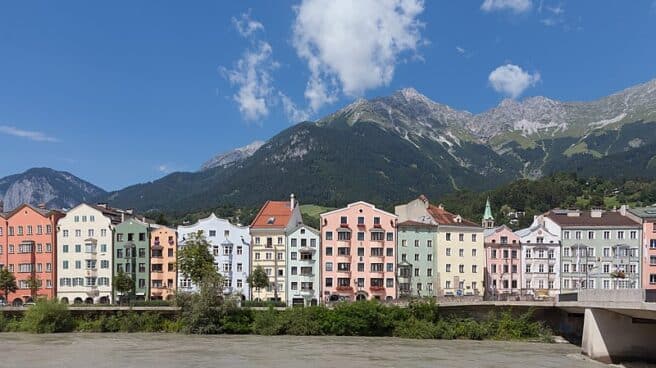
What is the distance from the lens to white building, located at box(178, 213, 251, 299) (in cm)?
9656

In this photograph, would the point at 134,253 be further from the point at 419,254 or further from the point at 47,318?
the point at 419,254

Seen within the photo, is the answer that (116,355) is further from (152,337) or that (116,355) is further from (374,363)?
(374,363)

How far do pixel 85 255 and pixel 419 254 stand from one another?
46357 mm

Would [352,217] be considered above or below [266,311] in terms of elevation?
above

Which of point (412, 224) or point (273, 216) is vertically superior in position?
point (273, 216)

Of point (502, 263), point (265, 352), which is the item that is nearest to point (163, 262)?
point (265, 352)

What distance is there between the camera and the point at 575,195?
19338cm

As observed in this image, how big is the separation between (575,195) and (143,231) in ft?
438


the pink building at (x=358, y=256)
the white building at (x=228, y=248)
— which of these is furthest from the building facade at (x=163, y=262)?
the pink building at (x=358, y=256)

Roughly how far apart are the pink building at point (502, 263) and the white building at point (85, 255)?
53363 millimetres

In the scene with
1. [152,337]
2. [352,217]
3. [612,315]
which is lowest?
[152,337]

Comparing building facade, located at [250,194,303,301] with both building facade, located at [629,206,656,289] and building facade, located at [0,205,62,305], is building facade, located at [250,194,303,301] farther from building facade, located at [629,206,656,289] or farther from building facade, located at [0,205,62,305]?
building facade, located at [629,206,656,289]

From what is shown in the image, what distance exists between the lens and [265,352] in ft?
183

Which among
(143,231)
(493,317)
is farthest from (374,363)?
(143,231)
